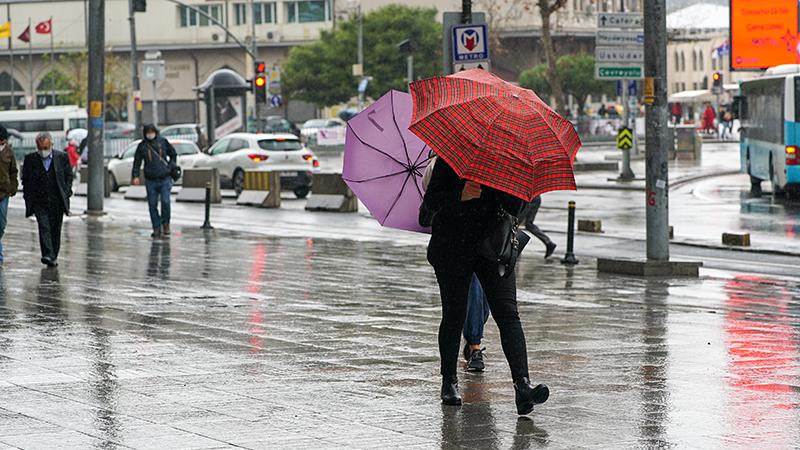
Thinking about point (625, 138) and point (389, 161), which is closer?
point (389, 161)

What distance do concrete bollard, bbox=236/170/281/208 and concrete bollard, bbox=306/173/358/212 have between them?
1349 millimetres

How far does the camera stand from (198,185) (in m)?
35.7

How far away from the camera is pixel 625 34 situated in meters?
30.3

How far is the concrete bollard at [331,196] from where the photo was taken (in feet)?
101

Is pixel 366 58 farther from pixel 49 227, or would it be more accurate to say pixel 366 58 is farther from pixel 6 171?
pixel 6 171

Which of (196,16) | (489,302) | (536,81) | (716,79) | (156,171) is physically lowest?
(489,302)

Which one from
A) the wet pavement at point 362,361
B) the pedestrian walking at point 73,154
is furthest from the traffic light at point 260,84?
the wet pavement at point 362,361

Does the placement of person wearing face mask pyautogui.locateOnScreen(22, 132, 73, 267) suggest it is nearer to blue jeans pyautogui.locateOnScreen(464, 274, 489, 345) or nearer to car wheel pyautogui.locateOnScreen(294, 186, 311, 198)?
blue jeans pyautogui.locateOnScreen(464, 274, 489, 345)

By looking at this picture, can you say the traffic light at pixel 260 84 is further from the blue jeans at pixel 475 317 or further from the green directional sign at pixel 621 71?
the blue jeans at pixel 475 317

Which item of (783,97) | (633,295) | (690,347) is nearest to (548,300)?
(633,295)

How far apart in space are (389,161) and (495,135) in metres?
1.55

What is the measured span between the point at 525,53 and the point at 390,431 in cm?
9505

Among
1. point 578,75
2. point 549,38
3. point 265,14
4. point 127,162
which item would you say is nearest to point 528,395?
point 127,162

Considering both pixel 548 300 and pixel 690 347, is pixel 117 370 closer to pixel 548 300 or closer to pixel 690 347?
pixel 690 347
